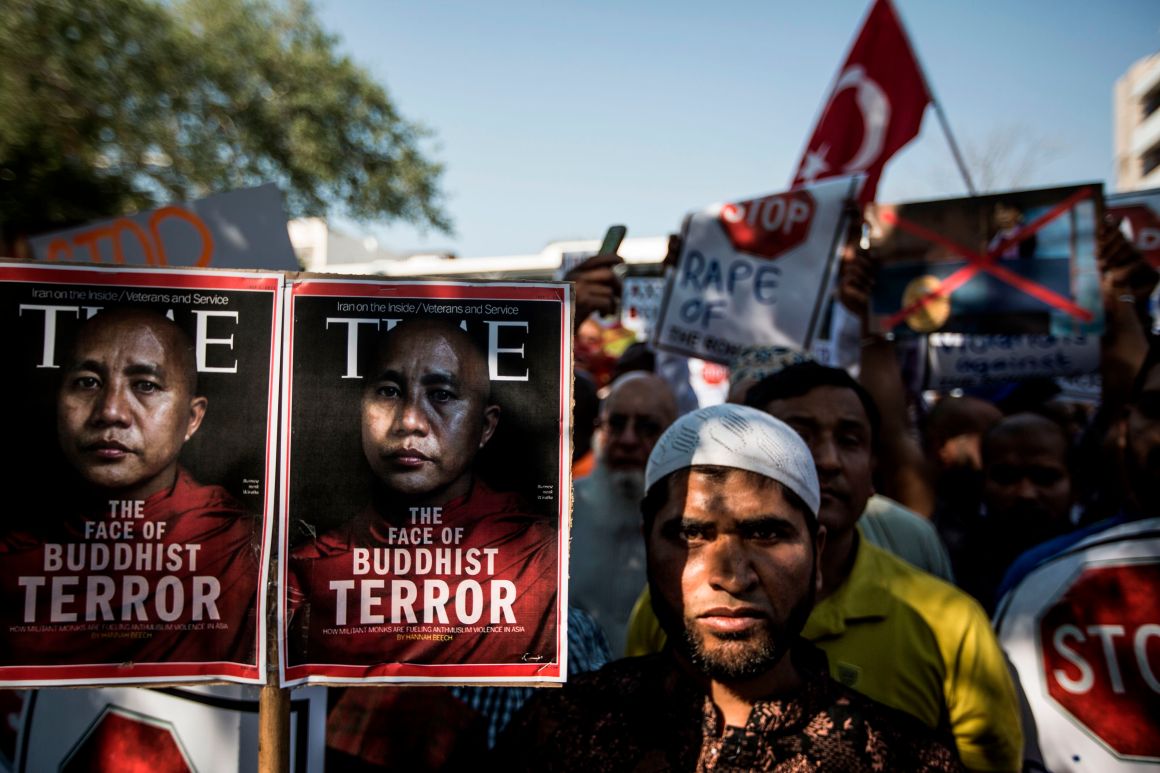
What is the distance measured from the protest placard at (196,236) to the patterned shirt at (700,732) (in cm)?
202

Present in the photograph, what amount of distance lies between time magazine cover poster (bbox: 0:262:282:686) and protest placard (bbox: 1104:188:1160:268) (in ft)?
15.8

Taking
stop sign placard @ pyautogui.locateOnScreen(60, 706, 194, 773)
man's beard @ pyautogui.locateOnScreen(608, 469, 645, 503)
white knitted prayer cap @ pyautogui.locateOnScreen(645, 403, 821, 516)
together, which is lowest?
stop sign placard @ pyautogui.locateOnScreen(60, 706, 194, 773)

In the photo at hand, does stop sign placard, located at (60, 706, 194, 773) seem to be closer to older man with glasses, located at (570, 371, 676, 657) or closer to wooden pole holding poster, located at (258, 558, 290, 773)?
wooden pole holding poster, located at (258, 558, 290, 773)

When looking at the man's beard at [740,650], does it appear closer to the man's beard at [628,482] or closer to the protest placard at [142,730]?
the protest placard at [142,730]

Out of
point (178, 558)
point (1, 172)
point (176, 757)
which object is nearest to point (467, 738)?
point (176, 757)

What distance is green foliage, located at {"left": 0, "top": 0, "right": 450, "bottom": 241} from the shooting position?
35.0ft

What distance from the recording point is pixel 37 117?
10.7m

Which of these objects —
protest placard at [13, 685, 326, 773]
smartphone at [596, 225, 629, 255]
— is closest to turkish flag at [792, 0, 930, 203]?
smartphone at [596, 225, 629, 255]

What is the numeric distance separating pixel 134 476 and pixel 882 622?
61.7 inches

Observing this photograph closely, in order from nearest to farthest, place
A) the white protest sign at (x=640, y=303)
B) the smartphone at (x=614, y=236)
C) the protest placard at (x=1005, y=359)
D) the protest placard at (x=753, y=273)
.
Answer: the smartphone at (x=614, y=236) → the protest placard at (x=753, y=273) → the protest placard at (x=1005, y=359) → the white protest sign at (x=640, y=303)

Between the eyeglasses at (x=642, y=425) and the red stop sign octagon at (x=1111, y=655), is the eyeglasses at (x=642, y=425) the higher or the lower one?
the higher one

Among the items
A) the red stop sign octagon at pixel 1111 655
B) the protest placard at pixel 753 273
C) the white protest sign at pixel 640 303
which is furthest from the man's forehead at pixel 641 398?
the white protest sign at pixel 640 303

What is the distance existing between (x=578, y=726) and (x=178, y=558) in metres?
0.75

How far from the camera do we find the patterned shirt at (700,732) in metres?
1.65
